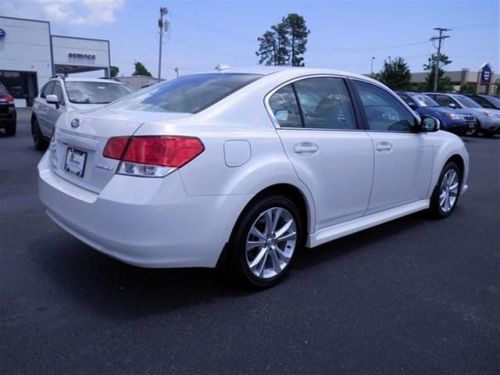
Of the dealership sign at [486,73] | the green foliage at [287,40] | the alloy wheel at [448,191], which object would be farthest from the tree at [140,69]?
the alloy wheel at [448,191]

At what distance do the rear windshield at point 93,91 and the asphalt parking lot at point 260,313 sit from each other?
4.85 meters

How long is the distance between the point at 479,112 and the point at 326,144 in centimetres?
1516

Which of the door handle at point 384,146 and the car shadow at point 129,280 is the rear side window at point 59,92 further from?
the door handle at point 384,146

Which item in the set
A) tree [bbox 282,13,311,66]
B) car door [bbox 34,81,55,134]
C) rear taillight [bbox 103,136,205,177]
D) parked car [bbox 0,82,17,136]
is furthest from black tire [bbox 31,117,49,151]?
Answer: tree [bbox 282,13,311,66]

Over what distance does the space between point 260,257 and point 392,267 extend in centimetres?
127

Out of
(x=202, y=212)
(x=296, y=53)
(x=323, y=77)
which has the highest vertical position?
(x=296, y=53)

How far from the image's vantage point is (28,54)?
3312cm

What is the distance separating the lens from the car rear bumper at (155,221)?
257 cm

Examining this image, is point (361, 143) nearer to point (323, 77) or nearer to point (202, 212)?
point (323, 77)

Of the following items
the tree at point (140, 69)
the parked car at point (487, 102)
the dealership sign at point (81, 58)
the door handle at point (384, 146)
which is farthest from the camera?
the tree at point (140, 69)

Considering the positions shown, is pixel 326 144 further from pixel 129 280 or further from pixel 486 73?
pixel 486 73

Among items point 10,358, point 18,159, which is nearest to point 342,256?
point 10,358

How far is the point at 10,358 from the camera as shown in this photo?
93.0 inches

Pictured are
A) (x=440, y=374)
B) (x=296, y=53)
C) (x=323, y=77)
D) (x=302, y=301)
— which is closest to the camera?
(x=440, y=374)
